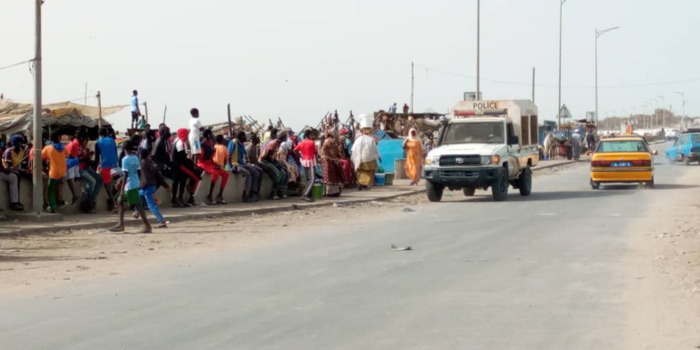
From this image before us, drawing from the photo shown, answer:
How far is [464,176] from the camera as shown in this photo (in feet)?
81.7

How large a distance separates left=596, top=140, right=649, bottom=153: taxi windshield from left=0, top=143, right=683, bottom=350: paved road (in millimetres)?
14696

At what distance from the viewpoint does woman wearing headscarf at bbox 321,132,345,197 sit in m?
26.8

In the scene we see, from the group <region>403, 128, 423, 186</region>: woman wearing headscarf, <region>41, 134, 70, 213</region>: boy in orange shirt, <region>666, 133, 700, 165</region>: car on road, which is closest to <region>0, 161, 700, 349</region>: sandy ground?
<region>41, 134, 70, 213</region>: boy in orange shirt

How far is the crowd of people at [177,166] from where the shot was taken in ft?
59.8

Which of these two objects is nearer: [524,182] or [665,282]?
[665,282]

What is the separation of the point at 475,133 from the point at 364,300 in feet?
53.7

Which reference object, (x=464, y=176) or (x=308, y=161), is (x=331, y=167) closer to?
(x=308, y=161)

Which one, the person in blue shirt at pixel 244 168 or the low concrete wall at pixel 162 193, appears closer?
the low concrete wall at pixel 162 193

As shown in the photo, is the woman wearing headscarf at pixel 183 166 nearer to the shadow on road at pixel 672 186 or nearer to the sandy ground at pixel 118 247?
the sandy ground at pixel 118 247

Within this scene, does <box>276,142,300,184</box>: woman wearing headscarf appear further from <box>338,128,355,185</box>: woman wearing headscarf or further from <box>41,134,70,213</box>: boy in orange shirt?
<box>41,134,70,213</box>: boy in orange shirt

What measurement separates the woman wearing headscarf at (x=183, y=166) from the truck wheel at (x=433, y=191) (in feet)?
20.2

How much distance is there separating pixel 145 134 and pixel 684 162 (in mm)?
38154

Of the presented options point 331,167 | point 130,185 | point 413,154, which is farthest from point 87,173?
point 413,154

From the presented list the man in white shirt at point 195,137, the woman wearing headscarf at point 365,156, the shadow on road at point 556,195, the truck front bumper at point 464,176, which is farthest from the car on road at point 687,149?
the man in white shirt at point 195,137
